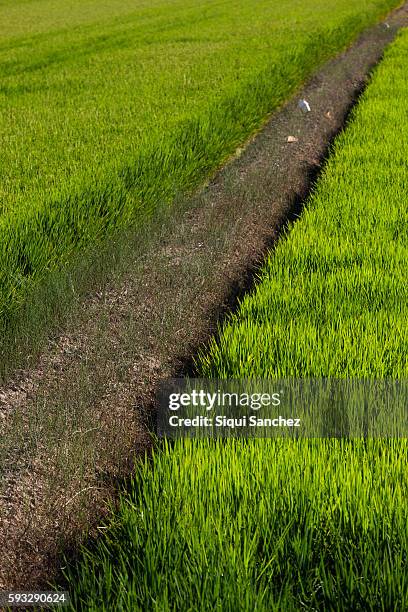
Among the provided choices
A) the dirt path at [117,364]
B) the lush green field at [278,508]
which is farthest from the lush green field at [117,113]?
the lush green field at [278,508]

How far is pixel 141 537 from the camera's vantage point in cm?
193

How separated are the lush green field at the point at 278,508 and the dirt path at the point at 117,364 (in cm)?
25

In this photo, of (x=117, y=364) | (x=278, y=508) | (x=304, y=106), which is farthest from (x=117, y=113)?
(x=278, y=508)

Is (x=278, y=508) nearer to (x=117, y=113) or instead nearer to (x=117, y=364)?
(x=117, y=364)

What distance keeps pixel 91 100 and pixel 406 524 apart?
6719 mm

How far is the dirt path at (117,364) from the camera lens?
249 centimetres

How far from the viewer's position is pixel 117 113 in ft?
23.2

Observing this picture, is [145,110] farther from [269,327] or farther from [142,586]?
[142,586]

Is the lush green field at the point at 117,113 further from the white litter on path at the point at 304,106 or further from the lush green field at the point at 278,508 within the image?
the lush green field at the point at 278,508

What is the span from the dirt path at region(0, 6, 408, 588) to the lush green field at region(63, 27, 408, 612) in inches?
9.9

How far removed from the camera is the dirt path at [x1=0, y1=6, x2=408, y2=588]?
2490 millimetres

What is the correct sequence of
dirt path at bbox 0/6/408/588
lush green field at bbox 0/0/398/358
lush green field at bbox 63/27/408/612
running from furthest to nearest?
lush green field at bbox 0/0/398/358, dirt path at bbox 0/6/408/588, lush green field at bbox 63/27/408/612

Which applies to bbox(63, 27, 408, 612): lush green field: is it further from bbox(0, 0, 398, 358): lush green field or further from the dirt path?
bbox(0, 0, 398, 358): lush green field

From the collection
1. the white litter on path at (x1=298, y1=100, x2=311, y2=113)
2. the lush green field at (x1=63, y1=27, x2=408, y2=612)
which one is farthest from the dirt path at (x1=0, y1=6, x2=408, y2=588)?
the white litter on path at (x1=298, y1=100, x2=311, y2=113)
